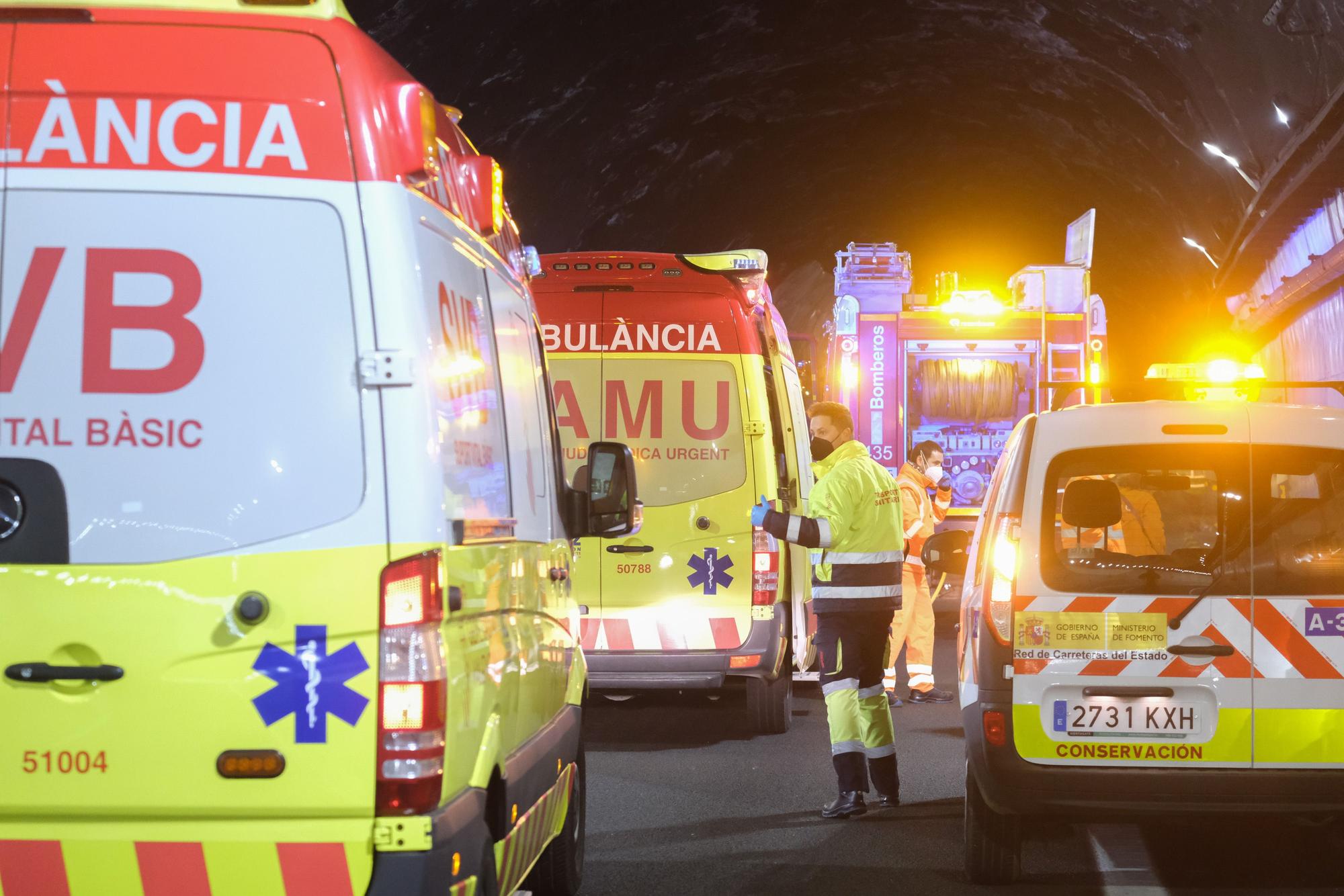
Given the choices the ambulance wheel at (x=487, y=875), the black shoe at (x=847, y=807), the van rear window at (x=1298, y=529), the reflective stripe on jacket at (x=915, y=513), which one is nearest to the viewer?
the ambulance wheel at (x=487, y=875)

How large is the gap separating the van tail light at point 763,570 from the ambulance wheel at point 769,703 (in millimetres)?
541

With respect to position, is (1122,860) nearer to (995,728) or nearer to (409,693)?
(995,728)

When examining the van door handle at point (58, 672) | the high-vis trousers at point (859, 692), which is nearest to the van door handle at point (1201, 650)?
the high-vis trousers at point (859, 692)

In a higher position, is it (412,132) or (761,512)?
(412,132)

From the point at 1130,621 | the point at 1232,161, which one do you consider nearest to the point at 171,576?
the point at 1130,621

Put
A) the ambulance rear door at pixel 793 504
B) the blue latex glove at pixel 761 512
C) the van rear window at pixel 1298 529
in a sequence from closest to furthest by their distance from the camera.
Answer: the van rear window at pixel 1298 529, the blue latex glove at pixel 761 512, the ambulance rear door at pixel 793 504

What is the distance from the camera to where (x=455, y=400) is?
146 inches

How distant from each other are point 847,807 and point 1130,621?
2066 mm

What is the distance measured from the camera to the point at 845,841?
6.83 m

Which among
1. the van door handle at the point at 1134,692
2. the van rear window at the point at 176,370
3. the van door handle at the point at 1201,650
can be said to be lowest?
the van door handle at the point at 1134,692

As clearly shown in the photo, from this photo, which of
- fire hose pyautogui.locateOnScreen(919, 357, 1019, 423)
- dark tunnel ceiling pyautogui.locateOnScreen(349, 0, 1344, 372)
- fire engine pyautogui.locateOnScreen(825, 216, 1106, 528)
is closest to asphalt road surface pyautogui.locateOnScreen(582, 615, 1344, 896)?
dark tunnel ceiling pyautogui.locateOnScreen(349, 0, 1344, 372)

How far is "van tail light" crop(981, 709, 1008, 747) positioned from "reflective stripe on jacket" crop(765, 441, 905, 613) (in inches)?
70.6

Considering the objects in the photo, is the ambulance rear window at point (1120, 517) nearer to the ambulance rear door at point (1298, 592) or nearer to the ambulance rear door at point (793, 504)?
the ambulance rear door at point (1298, 592)

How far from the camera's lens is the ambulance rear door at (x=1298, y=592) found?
5.49 m
